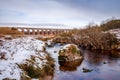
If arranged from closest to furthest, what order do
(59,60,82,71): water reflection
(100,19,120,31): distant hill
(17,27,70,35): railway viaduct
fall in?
(59,60,82,71): water reflection
(100,19,120,31): distant hill
(17,27,70,35): railway viaduct

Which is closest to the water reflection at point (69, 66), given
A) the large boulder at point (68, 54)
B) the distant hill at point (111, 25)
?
the large boulder at point (68, 54)

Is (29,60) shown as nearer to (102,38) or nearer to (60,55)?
(60,55)

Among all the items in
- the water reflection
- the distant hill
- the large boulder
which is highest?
the distant hill

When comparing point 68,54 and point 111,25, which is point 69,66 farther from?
point 111,25

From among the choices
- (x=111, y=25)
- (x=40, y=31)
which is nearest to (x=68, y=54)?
(x=111, y=25)

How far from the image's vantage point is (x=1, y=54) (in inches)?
794

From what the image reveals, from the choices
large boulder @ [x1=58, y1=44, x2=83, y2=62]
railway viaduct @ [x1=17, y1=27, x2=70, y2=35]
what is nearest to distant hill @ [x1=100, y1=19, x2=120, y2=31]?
railway viaduct @ [x1=17, y1=27, x2=70, y2=35]

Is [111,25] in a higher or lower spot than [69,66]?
higher

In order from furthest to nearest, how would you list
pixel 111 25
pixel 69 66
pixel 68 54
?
1. pixel 111 25
2. pixel 68 54
3. pixel 69 66

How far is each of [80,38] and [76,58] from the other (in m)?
25.8

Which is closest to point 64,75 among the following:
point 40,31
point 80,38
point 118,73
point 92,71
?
point 92,71

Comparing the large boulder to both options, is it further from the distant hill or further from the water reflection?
the distant hill

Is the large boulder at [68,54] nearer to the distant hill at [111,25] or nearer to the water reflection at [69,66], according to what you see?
the water reflection at [69,66]

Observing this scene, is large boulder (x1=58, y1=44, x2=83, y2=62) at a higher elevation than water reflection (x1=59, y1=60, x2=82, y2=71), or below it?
higher
